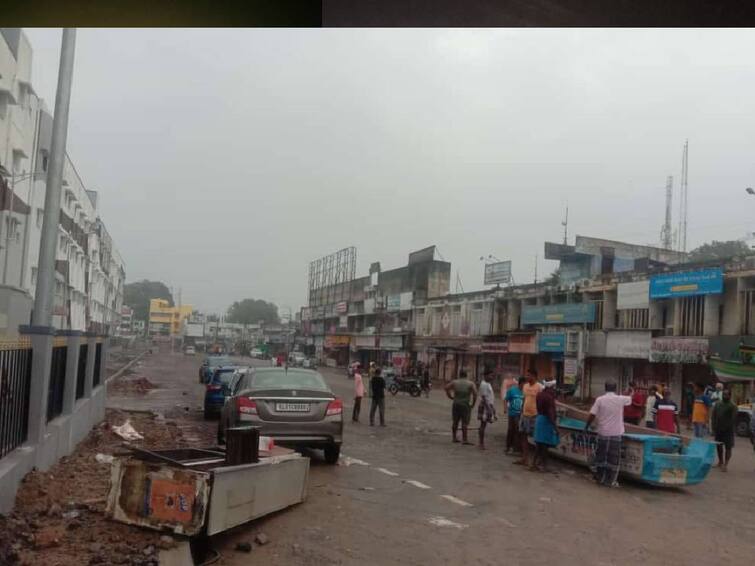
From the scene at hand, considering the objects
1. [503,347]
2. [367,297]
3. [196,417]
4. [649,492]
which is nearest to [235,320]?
[367,297]

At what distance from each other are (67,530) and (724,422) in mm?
11930

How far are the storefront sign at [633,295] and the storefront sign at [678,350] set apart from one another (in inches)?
90.4

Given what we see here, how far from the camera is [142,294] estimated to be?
189250mm

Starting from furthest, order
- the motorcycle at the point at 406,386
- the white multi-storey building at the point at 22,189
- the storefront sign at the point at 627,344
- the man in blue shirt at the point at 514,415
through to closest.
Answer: the motorcycle at the point at 406,386, the storefront sign at the point at 627,344, the white multi-storey building at the point at 22,189, the man in blue shirt at the point at 514,415

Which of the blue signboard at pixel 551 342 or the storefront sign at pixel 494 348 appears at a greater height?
the blue signboard at pixel 551 342

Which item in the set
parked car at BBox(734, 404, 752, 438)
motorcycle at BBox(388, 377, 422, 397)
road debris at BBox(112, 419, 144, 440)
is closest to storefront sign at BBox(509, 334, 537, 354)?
motorcycle at BBox(388, 377, 422, 397)

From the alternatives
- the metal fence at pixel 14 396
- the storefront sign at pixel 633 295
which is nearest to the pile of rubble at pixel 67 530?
the metal fence at pixel 14 396

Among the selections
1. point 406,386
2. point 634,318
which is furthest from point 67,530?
point 634,318

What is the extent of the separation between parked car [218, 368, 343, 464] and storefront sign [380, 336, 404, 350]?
53057mm

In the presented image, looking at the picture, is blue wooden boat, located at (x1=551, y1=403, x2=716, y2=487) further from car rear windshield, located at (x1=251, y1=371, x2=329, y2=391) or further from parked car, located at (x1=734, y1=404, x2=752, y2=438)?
parked car, located at (x1=734, y1=404, x2=752, y2=438)

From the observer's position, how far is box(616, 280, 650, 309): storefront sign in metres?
33.8

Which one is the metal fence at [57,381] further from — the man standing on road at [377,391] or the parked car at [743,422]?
the parked car at [743,422]

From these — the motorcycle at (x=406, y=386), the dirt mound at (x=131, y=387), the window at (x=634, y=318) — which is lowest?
the dirt mound at (x=131, y=387)

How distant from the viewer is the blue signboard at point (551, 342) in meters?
39.2
